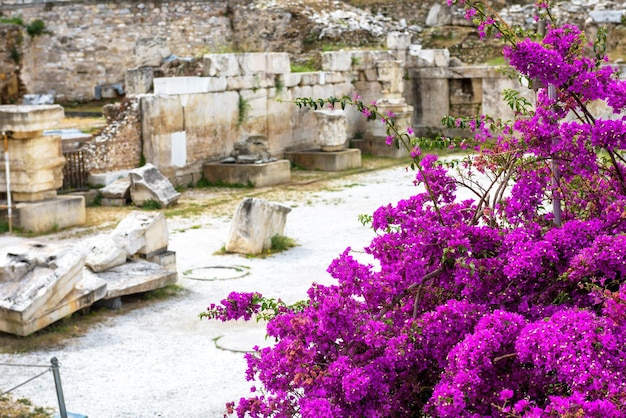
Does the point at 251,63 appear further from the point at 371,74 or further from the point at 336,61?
the point at 371,74

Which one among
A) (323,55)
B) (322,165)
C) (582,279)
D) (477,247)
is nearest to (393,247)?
(477,247)

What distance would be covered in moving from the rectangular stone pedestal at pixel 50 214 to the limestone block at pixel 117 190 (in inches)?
48.6

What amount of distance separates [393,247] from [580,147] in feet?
2.96

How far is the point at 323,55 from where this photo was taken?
19.8 metres

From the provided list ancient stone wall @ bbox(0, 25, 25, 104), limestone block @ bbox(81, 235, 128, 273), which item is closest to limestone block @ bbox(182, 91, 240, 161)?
limestone block @ bbox(81, 235, 128, 273)

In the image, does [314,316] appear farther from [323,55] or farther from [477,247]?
[323,55]

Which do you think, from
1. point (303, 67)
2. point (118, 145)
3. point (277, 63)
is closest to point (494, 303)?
point (118, 145)

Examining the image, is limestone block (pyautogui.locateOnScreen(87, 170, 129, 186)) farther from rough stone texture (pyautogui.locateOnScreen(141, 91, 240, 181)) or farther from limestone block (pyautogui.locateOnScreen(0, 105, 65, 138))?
limestone block (pyautogui.locateOnScreen(0, 105, 65, 138))

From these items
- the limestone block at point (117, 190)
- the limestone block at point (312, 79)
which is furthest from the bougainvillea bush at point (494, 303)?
the limestone block at point (312, 79)

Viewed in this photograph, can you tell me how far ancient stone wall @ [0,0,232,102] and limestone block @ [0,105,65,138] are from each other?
11.8m

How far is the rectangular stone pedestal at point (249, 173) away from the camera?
52.3ft

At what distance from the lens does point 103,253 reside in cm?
915

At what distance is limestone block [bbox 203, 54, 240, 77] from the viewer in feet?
54.2

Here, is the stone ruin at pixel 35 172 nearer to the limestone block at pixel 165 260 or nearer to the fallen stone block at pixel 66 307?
the limestone block at pixel 165 260
